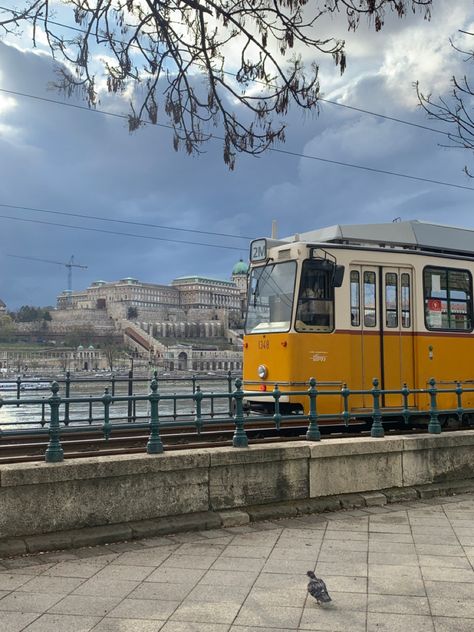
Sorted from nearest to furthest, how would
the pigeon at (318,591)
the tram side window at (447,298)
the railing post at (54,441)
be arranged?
the pigeon at (318,591) < the railing post at (54,441) < the tram side window at (447,298)

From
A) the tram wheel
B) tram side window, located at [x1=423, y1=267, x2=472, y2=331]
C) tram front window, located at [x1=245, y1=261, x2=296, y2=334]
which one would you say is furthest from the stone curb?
tram side window, located at [x1=423, y1=267, x2=472, y2=331]

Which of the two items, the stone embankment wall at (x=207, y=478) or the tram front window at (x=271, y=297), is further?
the tram front window at (x=271, y=297)

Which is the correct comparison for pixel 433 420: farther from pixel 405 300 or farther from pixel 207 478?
pixel 207 478

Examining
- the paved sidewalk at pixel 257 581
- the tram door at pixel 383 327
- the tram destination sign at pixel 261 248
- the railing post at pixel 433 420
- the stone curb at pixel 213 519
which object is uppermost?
the tram destination sign at pixel 261 248

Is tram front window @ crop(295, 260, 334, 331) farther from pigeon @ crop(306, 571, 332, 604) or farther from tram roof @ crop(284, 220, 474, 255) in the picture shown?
pigeon @ crop(306, 571, 332, 604)

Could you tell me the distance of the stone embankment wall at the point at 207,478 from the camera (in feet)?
20.9

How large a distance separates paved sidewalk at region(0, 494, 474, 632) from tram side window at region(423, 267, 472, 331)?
229 inches

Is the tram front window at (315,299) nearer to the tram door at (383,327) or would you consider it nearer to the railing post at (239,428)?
the tram door at (383,327)

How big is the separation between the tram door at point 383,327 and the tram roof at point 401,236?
63 centimetres

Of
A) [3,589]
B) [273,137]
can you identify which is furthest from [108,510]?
[273,137]

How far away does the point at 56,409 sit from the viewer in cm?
674

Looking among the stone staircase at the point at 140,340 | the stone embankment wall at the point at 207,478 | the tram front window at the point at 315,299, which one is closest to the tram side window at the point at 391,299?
the tram front window at the point at 315,299

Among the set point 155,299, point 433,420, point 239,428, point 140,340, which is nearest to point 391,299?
point 433,420

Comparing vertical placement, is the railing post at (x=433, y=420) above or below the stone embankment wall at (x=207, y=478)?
above
